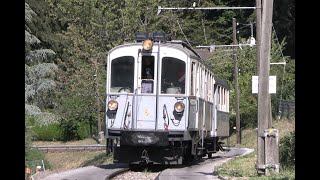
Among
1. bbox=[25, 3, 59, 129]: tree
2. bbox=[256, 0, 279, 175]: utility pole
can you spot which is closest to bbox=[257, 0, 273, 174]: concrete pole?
bbox=[256, 0, 279, 175]: utility pole

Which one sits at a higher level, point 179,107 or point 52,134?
point 179,107

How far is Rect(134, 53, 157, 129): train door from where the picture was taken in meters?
18.2

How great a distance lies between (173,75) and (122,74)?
1444mm

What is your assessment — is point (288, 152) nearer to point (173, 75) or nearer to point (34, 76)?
point (173, 75)

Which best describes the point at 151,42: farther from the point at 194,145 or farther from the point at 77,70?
the point at 77,70

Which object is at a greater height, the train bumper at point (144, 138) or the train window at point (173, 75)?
the train window at point (173, 75)

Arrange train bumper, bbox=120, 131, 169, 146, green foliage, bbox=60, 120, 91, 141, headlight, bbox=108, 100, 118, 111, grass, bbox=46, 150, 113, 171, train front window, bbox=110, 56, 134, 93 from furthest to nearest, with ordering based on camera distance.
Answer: green foliage, bbox=60, 120, 91, 141 < grass, bbox=46, 150, 113, 171 < train front window, bbox=110, 56, 134, 93 < headlight, bbox=108, 100, 118, 111 < train bumper, bbox=120, 131, 169, 146

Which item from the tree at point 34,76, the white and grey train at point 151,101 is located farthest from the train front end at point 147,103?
the tree at point 34,76

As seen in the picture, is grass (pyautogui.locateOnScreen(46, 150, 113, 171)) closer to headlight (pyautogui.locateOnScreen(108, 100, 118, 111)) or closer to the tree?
the tree

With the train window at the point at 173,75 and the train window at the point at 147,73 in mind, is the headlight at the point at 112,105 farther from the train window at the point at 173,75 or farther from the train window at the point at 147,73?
the train window at the point at 173,75

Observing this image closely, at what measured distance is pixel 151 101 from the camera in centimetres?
1825

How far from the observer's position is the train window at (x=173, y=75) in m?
18.4

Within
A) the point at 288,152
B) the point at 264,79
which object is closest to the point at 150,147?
the point at 288,152
